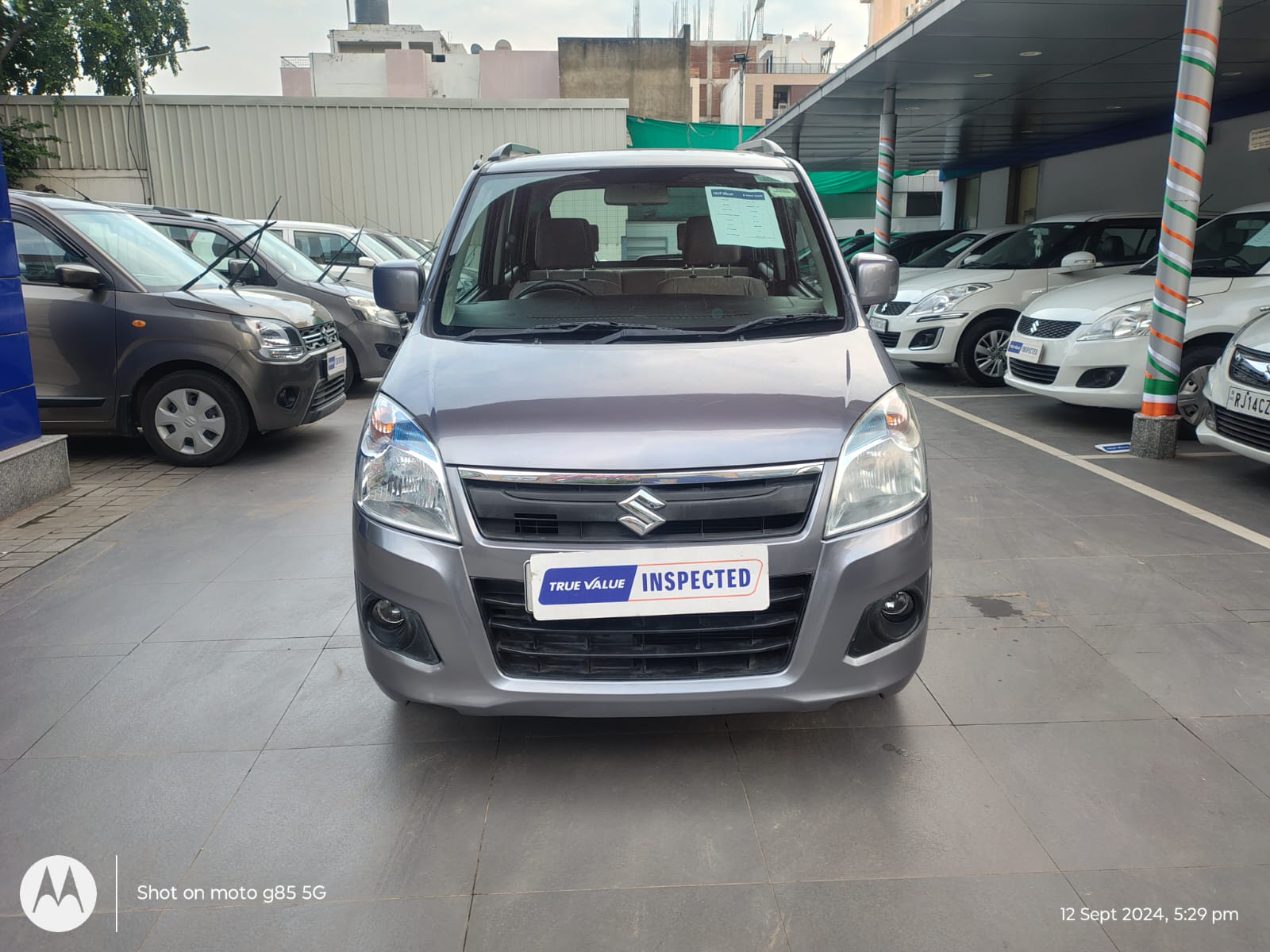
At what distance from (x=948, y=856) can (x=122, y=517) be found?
469 centimetres

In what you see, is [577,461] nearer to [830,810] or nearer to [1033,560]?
[830,810]

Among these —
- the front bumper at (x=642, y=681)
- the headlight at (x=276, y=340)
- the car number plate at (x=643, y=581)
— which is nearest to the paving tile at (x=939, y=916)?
the front bumper at (x=642, y=681)

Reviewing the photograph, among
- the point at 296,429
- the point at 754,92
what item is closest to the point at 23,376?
the point at 296,429

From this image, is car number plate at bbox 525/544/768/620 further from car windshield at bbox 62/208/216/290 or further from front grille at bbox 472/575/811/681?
car windshield at bbox 62/208/216/290

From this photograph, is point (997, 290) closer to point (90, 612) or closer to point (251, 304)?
point (251, 304)

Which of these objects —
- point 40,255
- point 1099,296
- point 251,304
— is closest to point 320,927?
point 251,304

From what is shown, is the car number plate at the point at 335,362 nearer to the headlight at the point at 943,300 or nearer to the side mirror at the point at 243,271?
the side mirror at the point at 243,271

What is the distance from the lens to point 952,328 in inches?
368

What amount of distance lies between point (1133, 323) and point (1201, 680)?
432 cm

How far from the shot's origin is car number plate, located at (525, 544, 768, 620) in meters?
2.34

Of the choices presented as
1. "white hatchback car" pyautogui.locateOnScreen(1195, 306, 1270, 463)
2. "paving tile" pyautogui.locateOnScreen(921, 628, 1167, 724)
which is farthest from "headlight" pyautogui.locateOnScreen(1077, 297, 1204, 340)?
"paving tile" pyautogui.locateOnScreen(921, 628, 1167, 724)

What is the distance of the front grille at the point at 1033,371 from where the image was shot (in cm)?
721

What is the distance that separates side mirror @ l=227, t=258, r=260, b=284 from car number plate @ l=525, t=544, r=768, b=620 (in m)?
5.97

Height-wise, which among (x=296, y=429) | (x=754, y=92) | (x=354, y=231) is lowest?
(x=296, y=429)
